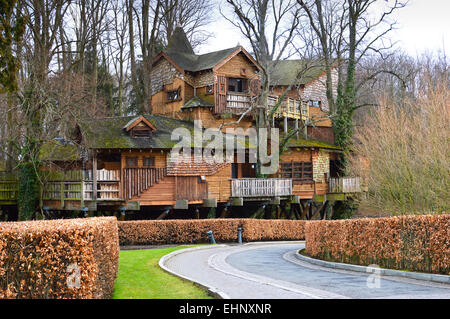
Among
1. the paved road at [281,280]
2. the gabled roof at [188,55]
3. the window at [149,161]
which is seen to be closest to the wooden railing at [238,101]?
the gabled roof at [188,55]

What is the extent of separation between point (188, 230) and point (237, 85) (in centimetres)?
1836

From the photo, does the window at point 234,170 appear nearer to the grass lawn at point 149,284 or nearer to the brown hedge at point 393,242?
the brown hedge at point 393,242

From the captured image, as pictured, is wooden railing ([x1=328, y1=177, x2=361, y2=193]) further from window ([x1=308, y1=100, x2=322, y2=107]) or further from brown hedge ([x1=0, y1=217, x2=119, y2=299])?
brown hedge ([x1=0, y1=217, x2=119, y2=299])

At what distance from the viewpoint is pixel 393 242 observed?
16.5 metres

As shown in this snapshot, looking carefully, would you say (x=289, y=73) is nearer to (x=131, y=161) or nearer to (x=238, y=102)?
(x=238, y=102)

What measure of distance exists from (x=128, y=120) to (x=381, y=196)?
18.0m

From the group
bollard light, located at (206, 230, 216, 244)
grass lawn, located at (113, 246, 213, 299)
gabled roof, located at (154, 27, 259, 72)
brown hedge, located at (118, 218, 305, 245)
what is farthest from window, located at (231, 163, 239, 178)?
grass lawn, located at (113, 246, 213, 299)

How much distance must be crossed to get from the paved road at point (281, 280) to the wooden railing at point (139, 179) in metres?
8.96

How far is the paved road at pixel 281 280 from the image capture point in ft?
40.3

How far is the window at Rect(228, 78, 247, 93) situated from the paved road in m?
22.9

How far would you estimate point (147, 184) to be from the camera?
3312 centimetres

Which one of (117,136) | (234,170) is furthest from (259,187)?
(117,136)

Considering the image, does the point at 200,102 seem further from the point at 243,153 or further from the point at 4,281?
the point at 4,281
